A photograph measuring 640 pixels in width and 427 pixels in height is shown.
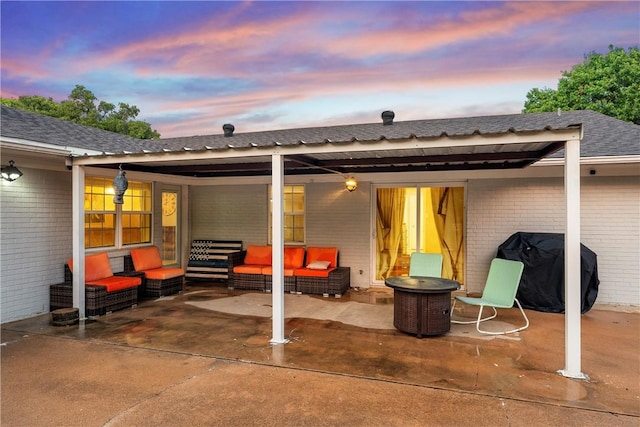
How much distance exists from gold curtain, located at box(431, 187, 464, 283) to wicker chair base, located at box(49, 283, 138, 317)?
19.7ft

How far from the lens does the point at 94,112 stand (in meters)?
24.5

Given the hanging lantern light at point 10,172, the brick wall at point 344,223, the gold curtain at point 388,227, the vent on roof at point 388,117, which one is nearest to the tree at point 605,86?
the vent on roof at point 388,117

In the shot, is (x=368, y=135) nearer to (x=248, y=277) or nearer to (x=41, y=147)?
(x=248, y=277)

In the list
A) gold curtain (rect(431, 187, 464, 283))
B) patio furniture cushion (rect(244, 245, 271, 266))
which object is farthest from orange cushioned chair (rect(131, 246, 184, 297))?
gold curtain (rect(431, 187, 464, 283))

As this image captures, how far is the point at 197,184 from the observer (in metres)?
9.45

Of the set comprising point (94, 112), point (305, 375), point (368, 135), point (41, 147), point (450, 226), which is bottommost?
point (305, 375)

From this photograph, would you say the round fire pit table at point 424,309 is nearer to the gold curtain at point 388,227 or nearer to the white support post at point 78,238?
the gold curtain at point 388,227

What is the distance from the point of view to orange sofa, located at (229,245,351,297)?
24.6 feet

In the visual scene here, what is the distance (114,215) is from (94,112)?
2115 centimetres

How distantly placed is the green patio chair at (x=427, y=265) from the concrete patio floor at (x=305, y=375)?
3.46 feet

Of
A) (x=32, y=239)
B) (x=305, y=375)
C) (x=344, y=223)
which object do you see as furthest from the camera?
(x=344, y=223)

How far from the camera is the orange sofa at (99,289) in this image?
19.0ft

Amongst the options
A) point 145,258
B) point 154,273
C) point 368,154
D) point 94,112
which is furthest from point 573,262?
point 94,112

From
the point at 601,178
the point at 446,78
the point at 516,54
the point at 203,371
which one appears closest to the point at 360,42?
the point at 446,78
